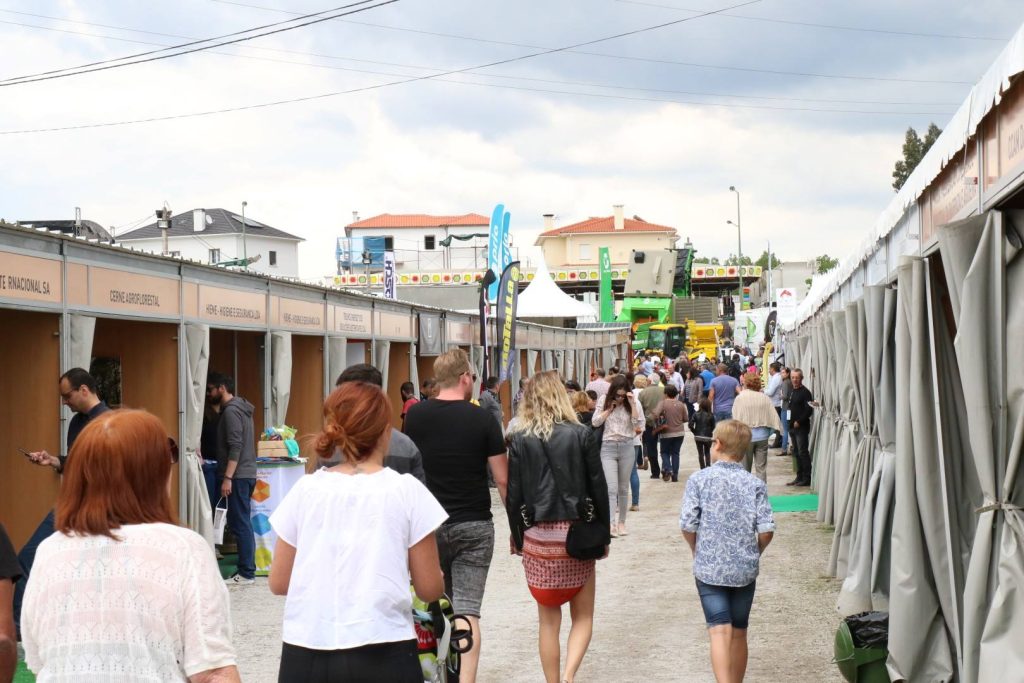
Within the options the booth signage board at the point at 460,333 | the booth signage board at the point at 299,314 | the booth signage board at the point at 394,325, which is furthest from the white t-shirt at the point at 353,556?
the booth signage board at the point at 460,333

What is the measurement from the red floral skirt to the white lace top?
377 cm

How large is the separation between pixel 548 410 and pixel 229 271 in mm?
5469

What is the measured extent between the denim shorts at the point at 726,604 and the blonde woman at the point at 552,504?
0.71 meters

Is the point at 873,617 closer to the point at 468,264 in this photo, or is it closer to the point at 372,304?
the point at 372,304

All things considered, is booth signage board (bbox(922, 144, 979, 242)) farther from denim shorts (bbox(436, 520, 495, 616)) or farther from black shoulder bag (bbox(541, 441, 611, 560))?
denim shorts (bbox(436, 520, 495, 616))

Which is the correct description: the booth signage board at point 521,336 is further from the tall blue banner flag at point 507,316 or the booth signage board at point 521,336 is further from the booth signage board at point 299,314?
the booth signage board at point 299,314

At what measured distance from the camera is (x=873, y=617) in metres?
6.92

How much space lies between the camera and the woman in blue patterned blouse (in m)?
6.06

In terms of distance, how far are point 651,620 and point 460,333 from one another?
468 inches

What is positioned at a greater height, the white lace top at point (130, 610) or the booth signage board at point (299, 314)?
the booth signage board at point (299, 314)

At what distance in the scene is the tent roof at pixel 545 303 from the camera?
1006 inches

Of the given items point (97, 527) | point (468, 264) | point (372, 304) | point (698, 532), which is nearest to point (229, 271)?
point (372, 304)

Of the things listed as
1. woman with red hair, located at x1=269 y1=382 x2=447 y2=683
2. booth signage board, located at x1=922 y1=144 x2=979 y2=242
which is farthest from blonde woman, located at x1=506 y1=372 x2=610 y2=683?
woman with red hair, located at x1=269 y1=382 x2=447 y2=683

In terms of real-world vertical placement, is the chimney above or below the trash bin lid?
above
